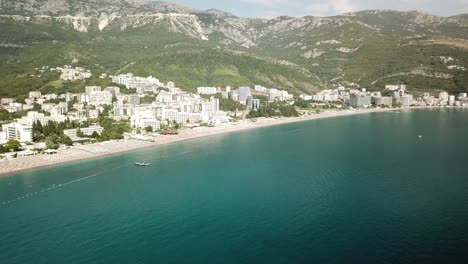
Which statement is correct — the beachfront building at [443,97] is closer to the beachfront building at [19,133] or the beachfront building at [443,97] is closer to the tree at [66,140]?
the tree at [66,140]

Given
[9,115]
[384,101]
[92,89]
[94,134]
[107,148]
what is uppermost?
[92,89]

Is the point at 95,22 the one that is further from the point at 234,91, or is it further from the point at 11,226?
the point at 11,226

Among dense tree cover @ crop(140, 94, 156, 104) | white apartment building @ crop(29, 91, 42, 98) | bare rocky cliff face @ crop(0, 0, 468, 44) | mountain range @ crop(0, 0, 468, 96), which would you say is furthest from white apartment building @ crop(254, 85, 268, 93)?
bare rocky cliff face @ crop(0, 0, 468, 44)

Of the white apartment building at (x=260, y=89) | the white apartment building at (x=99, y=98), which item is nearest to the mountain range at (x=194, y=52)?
the white apartment building at (x=260, y=89)

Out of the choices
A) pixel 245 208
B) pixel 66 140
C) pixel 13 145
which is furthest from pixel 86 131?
pixel 245 208

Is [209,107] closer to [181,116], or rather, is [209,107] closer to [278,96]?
[181,116]

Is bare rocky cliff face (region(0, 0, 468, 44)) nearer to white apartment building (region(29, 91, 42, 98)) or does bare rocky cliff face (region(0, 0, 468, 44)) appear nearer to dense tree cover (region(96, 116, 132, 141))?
white apartment building (region(29, 91, 42, 98))
